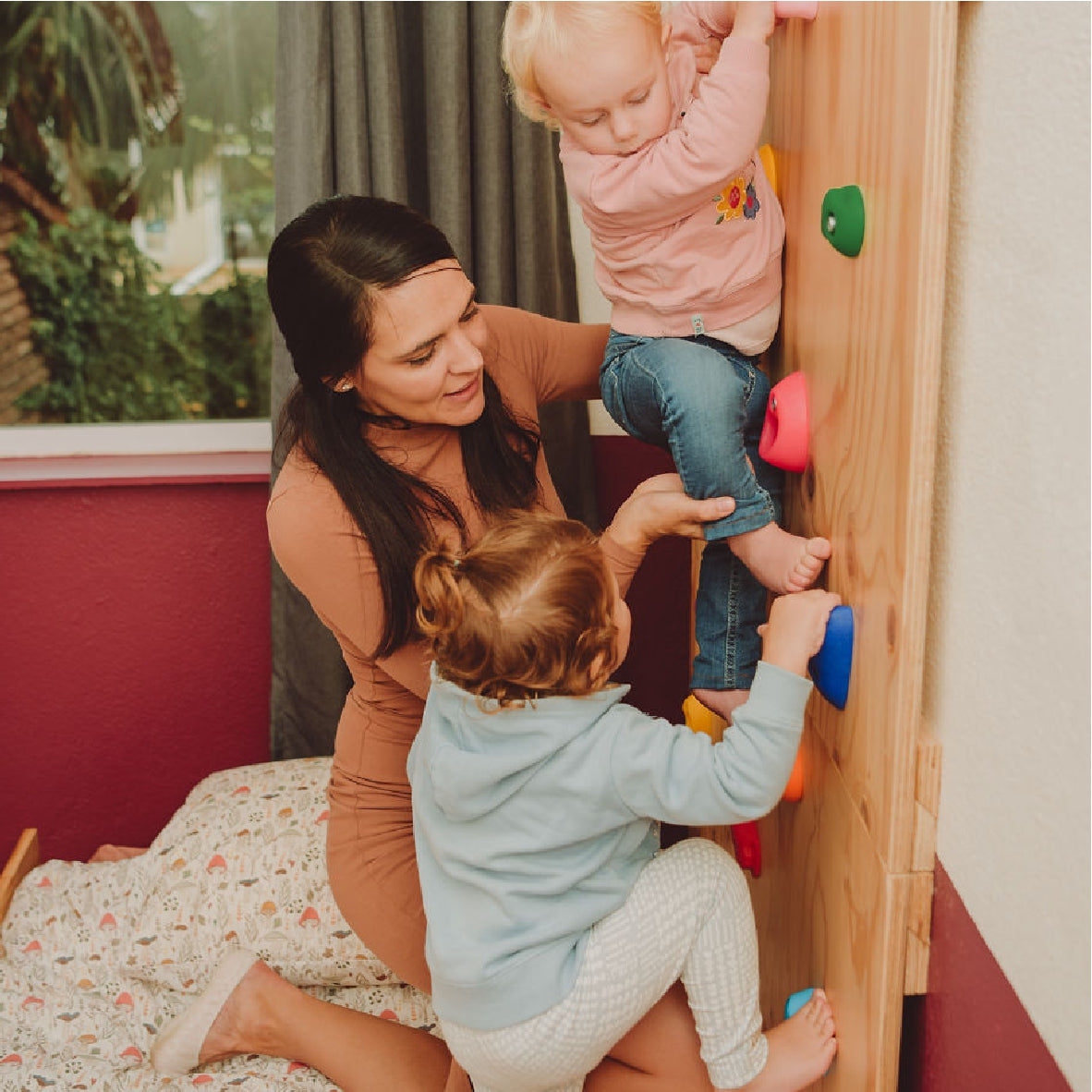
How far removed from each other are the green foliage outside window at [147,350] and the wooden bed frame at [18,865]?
0.82m

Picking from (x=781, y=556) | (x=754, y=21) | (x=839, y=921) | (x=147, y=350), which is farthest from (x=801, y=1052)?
(x=147, y=350)

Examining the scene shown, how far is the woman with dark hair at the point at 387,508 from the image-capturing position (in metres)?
1.27

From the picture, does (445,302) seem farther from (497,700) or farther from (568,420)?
(568,420)

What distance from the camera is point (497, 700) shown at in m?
1.13

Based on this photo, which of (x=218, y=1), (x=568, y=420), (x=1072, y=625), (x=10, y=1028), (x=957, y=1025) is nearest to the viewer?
(x=1072, y=625)

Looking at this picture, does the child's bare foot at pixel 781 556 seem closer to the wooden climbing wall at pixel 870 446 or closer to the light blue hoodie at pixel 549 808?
the wooden climbing wall at pixel 870 446

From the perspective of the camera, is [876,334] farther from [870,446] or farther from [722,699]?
[722,699]

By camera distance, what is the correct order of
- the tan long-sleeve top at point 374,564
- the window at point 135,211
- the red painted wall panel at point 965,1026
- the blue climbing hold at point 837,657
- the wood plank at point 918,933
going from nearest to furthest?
the red painted wall panel at point 965,1026 < the wood plank at point 918,933 < the blue climbing hold at point 837,657 < the tan long-sleeve top at point 374,564 < the window at point 135,211

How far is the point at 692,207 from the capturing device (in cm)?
116

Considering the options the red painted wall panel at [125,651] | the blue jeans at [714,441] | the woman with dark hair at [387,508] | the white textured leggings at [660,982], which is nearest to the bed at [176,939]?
the woman with dark hair at [387,508]

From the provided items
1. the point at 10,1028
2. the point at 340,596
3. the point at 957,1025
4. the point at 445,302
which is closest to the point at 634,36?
the point at 445,302

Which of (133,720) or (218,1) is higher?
(218,1)

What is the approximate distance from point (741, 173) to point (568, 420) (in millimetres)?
852

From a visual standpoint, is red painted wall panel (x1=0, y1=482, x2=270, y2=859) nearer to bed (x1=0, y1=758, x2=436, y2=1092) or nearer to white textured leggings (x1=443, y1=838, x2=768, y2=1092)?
bed (x1=0, y1=758, x2=436, y2=1092)
